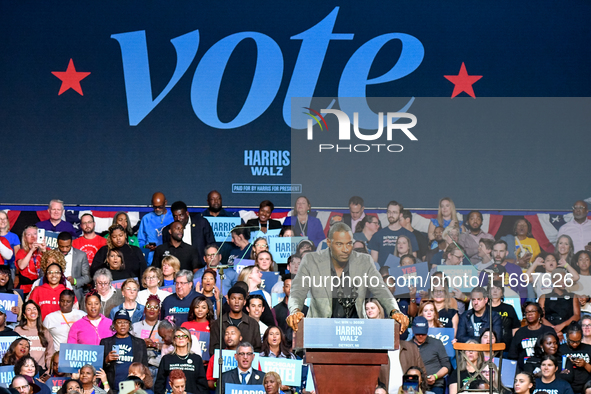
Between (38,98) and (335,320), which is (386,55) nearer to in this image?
(38,98)

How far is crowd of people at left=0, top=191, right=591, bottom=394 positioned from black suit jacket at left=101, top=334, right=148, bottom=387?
0.01 meters

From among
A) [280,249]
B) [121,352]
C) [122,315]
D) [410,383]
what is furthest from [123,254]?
[410,383]

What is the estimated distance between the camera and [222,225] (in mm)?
9484

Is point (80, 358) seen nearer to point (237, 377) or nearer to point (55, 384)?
point (55, 384)

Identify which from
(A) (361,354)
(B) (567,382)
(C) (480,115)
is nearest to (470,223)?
(C) (480,115)

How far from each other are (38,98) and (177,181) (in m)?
2.21

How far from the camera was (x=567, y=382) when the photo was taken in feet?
24.0

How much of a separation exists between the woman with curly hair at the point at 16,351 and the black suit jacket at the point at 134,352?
2.25 ft

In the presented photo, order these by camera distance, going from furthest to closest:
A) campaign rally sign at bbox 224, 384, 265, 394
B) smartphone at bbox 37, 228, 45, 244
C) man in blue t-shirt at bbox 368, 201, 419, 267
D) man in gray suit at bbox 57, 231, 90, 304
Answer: smartphone at bbox 37, 228, 45, 244
man in gray suit at bbox 57, 231, 90, 304
campaign rally sign at bbox 224, 384, 265, 394
man in blue t-shirt at bbox 368, 201, 419, 267

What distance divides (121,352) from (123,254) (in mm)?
1479

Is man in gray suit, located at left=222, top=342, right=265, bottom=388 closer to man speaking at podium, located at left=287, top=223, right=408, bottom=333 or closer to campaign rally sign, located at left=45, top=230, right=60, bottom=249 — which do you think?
man speaking at podium, located at left=287, top=223, right=408, bottom=333

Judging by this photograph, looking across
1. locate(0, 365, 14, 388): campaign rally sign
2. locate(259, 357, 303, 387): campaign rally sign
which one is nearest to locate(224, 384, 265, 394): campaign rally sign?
locate(259, 357, 303, 387): campaign rally sign

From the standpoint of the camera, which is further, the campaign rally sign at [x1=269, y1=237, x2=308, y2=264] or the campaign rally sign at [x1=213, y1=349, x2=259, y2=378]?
the campaign rally sign at [x1=269, y1=237, x2=308, y2=264]

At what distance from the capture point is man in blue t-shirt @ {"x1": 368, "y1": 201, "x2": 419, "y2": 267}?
6.11 meters
